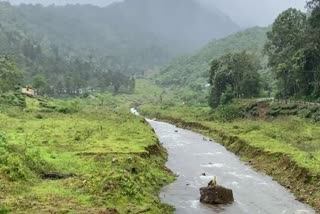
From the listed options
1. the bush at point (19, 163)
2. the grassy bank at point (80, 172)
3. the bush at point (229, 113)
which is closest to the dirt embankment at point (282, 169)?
the grassy bank at point (80, 172)

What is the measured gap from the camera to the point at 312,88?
101 metres

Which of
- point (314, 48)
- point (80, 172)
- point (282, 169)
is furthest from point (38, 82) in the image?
point (80, 172)

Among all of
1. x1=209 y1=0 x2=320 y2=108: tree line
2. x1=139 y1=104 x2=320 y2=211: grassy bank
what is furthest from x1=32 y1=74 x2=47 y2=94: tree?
x1=139 y1=104 x2=320 y2=211: grassy bank

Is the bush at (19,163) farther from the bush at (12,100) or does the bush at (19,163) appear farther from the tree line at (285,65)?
the tree line at (285,65)

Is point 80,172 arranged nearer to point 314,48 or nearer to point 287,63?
point 314,48

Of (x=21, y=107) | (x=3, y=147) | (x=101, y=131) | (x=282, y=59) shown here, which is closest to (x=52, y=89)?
(x=21, y=107)

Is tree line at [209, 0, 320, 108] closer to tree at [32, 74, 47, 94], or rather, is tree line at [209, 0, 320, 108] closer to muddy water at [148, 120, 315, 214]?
muddy water at [148, 120, 315, 214]

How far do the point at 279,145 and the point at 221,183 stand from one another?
57.1 ft

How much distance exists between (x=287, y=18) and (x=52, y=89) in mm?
107769

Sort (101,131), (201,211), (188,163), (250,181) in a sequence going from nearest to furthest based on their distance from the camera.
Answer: (201,211) < (250,181) < (188,163) < (101,131)

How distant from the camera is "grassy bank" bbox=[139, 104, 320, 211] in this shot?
4871 centimetres

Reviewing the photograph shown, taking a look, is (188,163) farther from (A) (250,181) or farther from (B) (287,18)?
(B) (287,18)

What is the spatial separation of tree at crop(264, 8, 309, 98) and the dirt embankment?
30.0 metres

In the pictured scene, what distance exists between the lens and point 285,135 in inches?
2869
